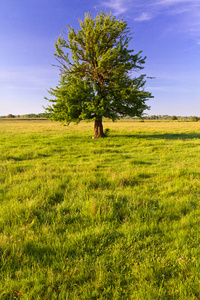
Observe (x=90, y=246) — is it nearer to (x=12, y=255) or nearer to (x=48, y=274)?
(x=48, y=274)

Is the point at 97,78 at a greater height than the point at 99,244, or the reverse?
the point at 97,78

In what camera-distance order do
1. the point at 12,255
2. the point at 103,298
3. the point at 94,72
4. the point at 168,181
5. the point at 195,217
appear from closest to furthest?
the point at 103,298, the point at 12,255, the point at 195,217, the point at 168,181, the point at 94,72

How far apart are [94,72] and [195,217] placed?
1688cm

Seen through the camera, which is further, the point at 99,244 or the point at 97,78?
the point at 97,78

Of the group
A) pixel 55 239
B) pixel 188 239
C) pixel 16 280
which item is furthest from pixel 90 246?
pixel 188 239

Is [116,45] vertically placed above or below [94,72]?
above

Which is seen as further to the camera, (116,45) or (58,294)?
(116,45)

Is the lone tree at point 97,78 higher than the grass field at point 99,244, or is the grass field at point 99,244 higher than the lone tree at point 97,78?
the lone tree at point 97,78

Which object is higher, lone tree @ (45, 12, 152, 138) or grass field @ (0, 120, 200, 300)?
lone tree @ (45, 12, 152, 138)

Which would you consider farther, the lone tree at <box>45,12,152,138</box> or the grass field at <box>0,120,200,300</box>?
the lone tree at <box>45,12,152,138</box>

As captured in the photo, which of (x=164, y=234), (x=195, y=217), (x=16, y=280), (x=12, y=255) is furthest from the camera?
(x=195, y=217)

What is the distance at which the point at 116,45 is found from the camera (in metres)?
17.7

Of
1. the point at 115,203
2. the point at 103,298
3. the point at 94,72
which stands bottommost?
the point at 103,298

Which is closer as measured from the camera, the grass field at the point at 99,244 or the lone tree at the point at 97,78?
the grass field at the point at 99,244
